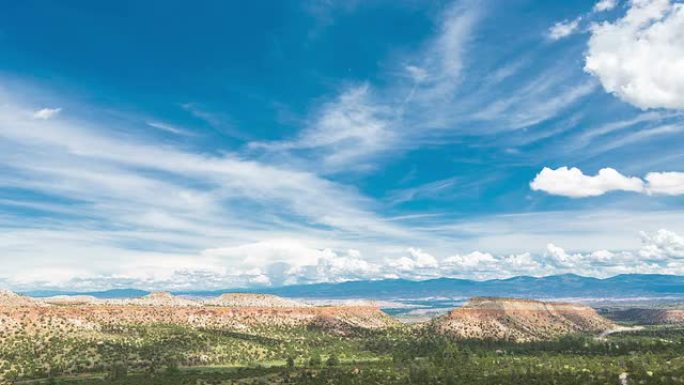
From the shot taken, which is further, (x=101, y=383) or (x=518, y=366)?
(x=518, y=366)

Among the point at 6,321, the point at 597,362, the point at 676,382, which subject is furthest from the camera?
the point at 6,321

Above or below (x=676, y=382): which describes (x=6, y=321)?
above

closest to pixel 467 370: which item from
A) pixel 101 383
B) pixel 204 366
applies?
pixel 204 366

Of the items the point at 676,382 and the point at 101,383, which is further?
the point at 101,383

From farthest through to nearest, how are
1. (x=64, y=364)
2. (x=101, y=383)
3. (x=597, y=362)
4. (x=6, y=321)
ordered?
(x=6, y=321) → (x=597, y=362) → (x=64, y=364) → (x=101, y=383)

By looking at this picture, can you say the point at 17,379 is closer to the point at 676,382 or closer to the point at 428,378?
the point at 428,378

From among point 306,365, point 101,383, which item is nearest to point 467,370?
point 306,365

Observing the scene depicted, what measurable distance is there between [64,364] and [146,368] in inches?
828

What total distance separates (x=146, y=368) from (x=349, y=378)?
58.2 m

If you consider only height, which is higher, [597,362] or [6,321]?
[6,321]

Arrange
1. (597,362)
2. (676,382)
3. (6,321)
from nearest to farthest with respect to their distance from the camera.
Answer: (676,382) < (597,362) < (6,321)

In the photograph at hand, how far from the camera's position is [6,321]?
641ft

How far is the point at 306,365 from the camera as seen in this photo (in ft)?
618

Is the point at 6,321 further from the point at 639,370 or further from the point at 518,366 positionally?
the point at 639,370
